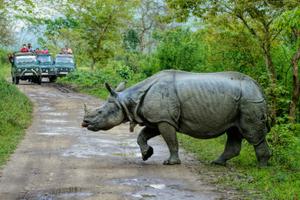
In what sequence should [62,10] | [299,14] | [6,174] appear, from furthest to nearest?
[62,10] < [6,174] < [299,14]

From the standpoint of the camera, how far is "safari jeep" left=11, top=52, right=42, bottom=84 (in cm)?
3431

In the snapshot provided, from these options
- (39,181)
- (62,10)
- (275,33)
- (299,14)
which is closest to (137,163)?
(39,181)

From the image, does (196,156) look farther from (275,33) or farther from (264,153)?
(275,33)

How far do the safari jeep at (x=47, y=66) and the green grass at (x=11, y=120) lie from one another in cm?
1296

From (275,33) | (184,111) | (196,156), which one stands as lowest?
(196,156)

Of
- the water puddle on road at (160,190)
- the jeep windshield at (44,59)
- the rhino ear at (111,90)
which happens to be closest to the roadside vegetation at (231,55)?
the water puddle on road at (160,190)

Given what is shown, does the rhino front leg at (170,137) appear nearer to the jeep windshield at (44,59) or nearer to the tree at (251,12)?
the tree at (251,12)

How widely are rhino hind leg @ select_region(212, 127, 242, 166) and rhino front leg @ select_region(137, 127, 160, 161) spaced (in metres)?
1.19

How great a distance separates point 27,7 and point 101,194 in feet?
52.3

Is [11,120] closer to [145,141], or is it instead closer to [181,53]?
[145,141]

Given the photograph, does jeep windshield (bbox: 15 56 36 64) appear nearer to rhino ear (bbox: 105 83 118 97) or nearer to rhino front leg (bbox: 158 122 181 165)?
rhino ear (bbox: 105 83 118 97)

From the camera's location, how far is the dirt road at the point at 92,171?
834 centimetres

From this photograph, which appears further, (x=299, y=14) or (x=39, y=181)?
(x=39, y=181)

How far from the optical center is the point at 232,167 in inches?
417
